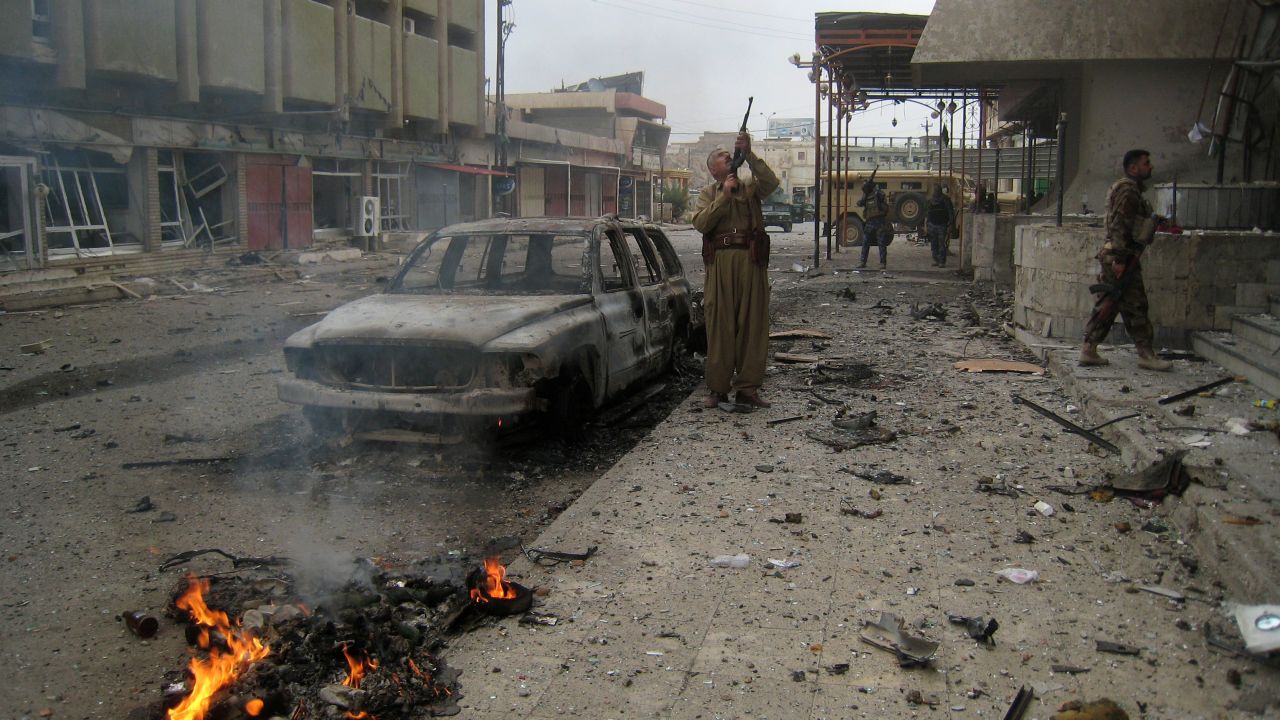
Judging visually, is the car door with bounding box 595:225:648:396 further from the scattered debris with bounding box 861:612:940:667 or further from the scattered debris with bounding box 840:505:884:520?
the scattered debris with bounding box 861:612:940:667

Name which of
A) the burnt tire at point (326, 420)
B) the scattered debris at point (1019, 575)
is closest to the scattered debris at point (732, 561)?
the scattered debris at point (1019, 575)

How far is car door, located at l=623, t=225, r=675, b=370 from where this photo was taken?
7.45m

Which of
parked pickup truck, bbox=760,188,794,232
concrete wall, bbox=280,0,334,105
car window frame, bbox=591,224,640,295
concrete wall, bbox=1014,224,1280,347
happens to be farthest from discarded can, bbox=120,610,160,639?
parked pickup truck, bbox=760,188,794,232

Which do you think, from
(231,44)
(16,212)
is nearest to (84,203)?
(16,212)

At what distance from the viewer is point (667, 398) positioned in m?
8.27

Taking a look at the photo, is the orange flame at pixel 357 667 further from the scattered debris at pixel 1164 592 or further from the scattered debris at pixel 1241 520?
the scattered debris at pixel 1241 520

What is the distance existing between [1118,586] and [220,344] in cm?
979

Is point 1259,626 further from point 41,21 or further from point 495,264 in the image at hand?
point 41,21

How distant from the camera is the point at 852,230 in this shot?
27.3 m

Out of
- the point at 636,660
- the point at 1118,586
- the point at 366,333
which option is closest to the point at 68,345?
the point at 366,333

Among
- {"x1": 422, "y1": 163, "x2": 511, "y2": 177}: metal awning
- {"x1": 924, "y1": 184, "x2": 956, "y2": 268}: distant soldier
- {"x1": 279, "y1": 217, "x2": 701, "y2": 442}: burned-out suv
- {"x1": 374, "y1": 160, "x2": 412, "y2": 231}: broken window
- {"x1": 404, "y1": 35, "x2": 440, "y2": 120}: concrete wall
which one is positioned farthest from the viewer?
{"x1": 422, "y1": 163, "x2": 511, "y2": 177}: metal awning

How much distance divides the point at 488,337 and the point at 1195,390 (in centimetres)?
464

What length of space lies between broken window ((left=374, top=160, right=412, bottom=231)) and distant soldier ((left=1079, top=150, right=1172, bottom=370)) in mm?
25292

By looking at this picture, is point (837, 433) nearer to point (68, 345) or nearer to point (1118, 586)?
point (1118, 586)
